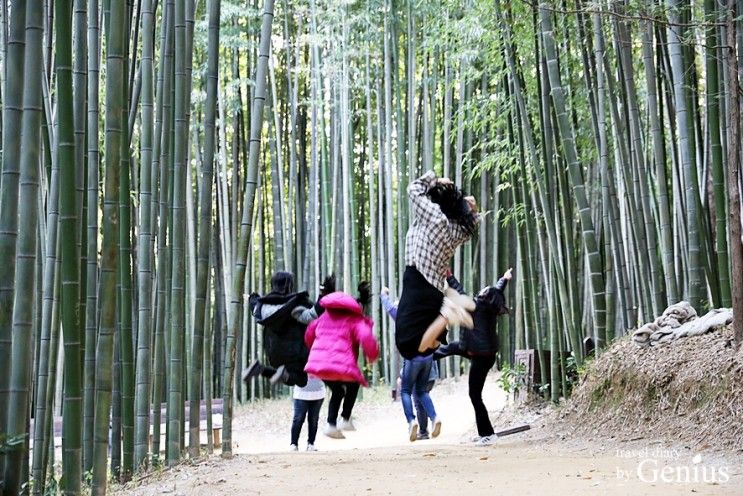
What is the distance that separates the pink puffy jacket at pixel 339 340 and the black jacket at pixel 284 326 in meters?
0.20

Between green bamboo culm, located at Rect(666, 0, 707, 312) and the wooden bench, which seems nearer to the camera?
green bamboo culm, located at Rect(666, 0, 707, 312)

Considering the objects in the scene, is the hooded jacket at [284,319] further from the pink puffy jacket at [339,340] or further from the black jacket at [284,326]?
the pink puffy jacket at [339,340]

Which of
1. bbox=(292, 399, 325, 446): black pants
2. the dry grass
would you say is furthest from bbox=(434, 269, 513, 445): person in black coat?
bbox=(292, 399, 325, 446): black pants

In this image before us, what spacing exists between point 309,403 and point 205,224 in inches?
73.6

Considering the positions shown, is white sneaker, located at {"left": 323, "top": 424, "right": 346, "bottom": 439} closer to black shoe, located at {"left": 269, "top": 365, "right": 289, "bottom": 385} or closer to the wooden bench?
Result: black shoe, located at {"left": 269, "top": 365, "right": 289, "bottom": 385}

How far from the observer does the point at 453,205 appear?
4.89m

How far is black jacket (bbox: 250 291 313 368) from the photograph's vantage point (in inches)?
241

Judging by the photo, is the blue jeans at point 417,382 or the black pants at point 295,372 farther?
the blue jeans at point 417,382

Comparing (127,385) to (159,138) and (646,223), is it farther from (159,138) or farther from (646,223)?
(646,223)

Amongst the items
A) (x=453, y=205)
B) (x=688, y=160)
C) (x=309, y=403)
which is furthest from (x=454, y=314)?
(x=309, y=403)

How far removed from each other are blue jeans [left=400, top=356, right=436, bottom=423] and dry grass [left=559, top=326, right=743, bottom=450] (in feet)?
3.77

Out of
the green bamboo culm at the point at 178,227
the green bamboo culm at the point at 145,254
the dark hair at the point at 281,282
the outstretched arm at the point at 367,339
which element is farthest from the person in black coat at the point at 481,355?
the green bamboo culm at the point at 145,254

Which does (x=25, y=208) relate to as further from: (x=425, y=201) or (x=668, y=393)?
(x=668, y=393)

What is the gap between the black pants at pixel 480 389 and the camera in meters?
6.15
